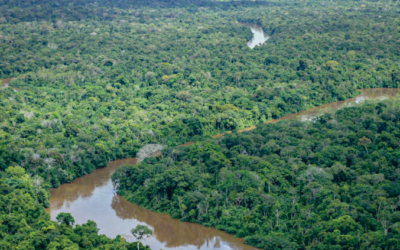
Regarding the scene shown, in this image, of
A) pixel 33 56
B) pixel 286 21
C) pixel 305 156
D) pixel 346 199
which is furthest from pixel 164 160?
pixel 286 21

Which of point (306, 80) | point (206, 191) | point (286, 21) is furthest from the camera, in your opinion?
point (286, 21)

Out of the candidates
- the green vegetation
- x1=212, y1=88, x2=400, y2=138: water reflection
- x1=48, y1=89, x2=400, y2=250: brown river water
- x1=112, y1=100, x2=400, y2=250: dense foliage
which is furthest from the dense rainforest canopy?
x1=112, y1=100, x2=400, y2=250: dense foliage

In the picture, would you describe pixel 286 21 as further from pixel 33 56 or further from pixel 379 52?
pixel 33 56

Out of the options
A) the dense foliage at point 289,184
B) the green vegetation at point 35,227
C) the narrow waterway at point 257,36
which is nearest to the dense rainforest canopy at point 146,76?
the green vegetation at point 35,227

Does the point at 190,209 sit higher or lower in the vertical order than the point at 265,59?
lower


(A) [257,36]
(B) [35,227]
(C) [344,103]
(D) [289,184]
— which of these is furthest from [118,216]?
(A) [257,36]

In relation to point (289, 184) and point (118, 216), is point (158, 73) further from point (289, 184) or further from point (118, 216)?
point (289, 184)

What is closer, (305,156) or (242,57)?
(305,156)

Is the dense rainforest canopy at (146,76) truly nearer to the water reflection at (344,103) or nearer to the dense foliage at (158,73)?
the dense foliage at (158,73)

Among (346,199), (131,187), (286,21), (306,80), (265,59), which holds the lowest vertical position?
(346,199)
